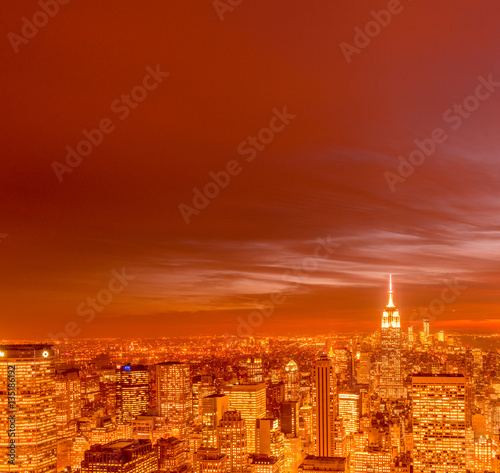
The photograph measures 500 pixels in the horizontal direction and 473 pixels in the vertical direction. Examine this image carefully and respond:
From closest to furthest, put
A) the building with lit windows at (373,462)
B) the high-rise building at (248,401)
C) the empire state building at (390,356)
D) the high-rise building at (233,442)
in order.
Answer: the building with lit windows at (373,462)
the high-rise building at (233,442)
the high-rise building at (248,401)
the empire state building at (390,356)

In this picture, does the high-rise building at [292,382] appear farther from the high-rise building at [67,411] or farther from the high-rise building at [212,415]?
the high-rise building at [67,411]

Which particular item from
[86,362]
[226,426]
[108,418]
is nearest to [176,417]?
[108,418]

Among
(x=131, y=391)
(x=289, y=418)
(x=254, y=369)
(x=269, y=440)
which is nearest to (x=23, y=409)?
(x=269, y=440)

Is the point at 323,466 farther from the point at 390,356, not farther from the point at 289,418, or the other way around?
the point at 390,356

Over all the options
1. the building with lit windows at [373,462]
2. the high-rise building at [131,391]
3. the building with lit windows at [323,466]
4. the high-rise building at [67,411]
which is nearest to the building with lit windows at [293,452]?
the building with lit windows at [373,462]

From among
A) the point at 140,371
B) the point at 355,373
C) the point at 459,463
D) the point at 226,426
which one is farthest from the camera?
the point at 355,373

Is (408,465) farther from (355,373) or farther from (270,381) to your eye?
(355,373)

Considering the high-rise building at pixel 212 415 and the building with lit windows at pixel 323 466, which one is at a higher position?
the high-rise building at pixel 212 415
